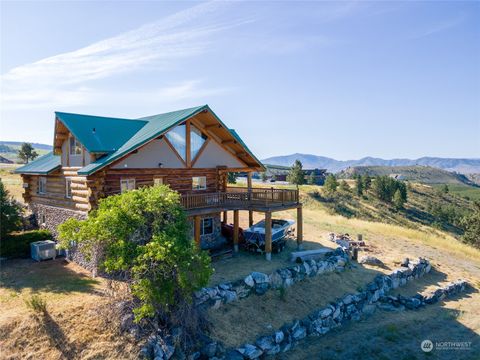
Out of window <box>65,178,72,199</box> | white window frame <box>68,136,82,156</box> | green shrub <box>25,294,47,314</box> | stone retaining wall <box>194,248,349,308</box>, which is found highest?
white window frame <box>68,136,82,156</box>

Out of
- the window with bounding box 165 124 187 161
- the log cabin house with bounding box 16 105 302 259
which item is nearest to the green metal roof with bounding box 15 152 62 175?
the log cabin house with bounding box 16 105 302 259

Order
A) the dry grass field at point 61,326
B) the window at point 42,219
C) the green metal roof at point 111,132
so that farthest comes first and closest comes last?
the window at point 42,219, the green metal roof at point 111,132, the dry grass field at point 61,326

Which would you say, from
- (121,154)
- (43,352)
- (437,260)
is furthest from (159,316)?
(437,260)

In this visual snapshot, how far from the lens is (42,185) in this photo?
77.0 ft

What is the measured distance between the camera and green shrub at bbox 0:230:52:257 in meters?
19.4

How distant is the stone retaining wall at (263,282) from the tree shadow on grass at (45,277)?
505 cm

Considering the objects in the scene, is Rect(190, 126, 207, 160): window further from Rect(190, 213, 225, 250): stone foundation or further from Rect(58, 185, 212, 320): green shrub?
Rect(58, 185, 212, 320): green shrub

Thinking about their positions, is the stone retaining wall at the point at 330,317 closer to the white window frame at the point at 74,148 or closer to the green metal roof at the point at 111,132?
the green metal roof at the point at 111,132

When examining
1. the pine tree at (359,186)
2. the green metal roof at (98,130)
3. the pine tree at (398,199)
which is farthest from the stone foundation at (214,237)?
the pine tree at (359,186)

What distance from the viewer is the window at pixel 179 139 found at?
20.8 meters

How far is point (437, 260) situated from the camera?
28.1 metres

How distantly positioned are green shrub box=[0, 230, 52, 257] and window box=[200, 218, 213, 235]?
32.4 feet

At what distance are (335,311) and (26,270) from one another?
16.1 meters

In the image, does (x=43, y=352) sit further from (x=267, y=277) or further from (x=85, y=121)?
(x=85, y=121)
